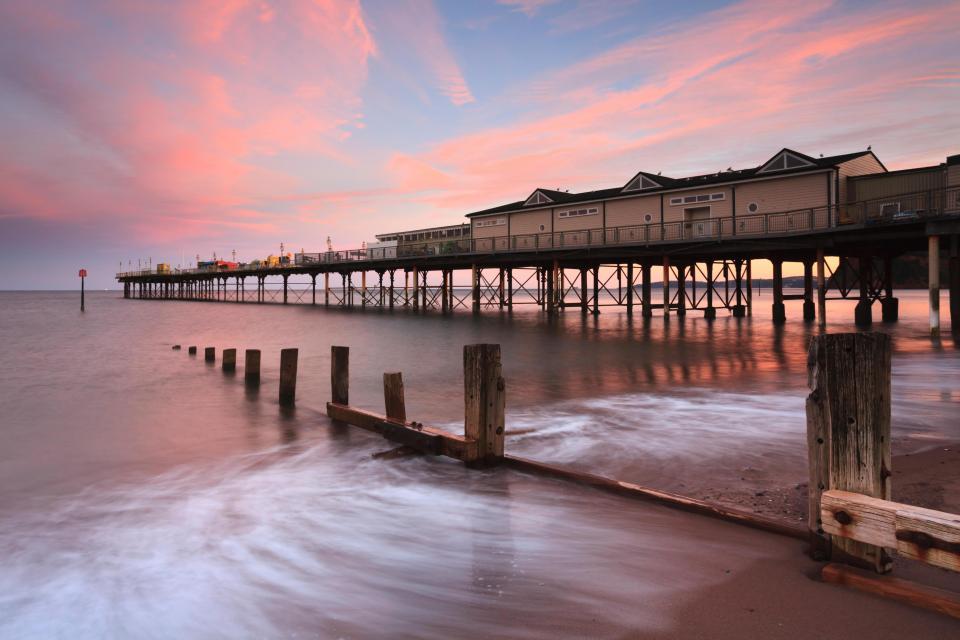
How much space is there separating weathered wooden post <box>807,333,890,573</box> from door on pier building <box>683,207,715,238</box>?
33.4 metres

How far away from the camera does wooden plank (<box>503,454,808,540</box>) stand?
15.8 ft

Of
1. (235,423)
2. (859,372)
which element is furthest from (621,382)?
(859,372)

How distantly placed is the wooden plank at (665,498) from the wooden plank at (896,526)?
87 cm

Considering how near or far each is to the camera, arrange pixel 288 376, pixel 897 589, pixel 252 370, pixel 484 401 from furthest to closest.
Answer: pixel 252 370 < pixel 288 376 < pixel 484 401 < pixel 897 589

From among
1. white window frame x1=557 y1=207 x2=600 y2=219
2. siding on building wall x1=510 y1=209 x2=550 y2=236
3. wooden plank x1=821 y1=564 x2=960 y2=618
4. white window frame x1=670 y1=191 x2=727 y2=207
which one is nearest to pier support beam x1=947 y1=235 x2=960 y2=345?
white window frame x1=670 y1=191 x2=727 y2=207

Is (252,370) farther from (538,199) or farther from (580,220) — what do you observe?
(538,199)

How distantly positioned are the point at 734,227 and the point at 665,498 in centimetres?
3216

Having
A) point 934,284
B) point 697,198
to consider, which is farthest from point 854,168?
point 934,284

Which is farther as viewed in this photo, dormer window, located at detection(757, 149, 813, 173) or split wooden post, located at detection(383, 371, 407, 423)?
dormer window, located at detection(757, 149, 813, 173)

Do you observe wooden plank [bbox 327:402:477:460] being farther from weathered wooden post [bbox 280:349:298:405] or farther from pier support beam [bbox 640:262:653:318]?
pier support beam [bbox 640:262:653:318]

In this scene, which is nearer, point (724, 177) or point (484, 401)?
point (484, 401)

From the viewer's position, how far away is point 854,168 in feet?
105

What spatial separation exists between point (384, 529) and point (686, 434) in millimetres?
5269

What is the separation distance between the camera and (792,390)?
13172mm
